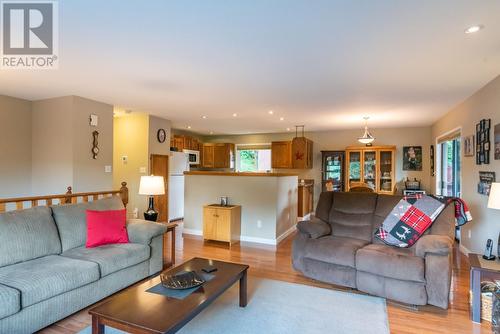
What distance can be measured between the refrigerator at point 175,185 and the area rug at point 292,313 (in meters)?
4.09

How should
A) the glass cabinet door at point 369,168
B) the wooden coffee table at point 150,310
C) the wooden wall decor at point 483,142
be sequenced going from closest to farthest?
the wooden coffee table at point 150,310 < the wooden wall decor at point 483,142 < the glass cabinet door at point 369,168

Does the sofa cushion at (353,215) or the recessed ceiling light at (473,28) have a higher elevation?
the recessed ceiling light at (473,28)

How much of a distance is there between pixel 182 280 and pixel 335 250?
1671mm

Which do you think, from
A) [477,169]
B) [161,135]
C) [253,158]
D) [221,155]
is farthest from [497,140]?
[221,155]

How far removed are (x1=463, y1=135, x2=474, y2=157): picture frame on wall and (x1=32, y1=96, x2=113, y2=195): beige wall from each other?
595cm

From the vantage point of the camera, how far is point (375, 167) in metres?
7.31

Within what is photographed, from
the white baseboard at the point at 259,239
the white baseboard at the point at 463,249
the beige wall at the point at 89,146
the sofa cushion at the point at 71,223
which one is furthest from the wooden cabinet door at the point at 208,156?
the white baseboard at the point at 463,249

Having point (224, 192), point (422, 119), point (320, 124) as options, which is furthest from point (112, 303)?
point (422, 119)

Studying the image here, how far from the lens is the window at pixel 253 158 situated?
8969 millimetres

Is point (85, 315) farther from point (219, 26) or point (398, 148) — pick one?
point (398, 148)

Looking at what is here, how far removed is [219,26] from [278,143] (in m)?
6.11

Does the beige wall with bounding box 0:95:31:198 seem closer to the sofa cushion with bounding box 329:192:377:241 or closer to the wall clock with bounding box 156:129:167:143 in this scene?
the wall clock with bounding box 156:129:167:143

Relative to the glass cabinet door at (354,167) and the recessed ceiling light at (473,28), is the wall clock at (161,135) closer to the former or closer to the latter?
the glass cabinet door at (354,167)

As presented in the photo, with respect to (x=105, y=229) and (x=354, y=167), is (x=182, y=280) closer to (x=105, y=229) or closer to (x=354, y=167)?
(x=105, y=229)
